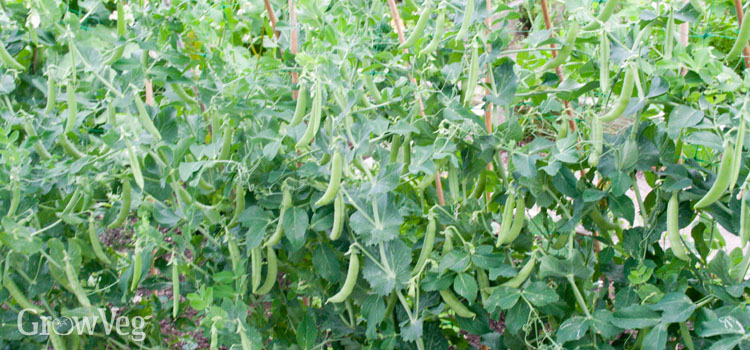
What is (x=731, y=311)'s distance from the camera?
1.20m

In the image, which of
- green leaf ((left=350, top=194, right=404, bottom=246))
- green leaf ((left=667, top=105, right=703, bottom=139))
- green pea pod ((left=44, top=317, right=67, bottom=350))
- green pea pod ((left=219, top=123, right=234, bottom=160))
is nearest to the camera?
green leaf ((left=667, top=105, right=703, bottom=139))

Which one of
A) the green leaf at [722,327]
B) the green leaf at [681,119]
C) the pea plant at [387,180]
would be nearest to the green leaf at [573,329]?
the pea plant at [387,180]

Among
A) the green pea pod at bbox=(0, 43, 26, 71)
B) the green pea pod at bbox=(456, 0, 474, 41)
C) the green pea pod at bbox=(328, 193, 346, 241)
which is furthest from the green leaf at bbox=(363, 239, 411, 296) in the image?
A: the green pea pod at bbox=(0, 43, 26, 71)

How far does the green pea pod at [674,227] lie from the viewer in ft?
4.10

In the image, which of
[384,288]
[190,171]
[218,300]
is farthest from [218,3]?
[384,288]

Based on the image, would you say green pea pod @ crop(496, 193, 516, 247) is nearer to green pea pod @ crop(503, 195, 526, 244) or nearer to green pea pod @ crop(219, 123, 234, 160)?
green pea pod @ crop(503, 195, 526, 244)

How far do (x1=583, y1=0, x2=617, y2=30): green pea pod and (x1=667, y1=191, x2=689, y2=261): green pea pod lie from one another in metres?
0.37

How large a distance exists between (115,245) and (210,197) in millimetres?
670

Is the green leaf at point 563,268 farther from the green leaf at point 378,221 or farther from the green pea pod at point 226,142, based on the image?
the green pea pod at point 226,142

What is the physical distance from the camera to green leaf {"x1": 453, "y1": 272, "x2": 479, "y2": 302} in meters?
1.34

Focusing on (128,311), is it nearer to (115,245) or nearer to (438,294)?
(115,245)

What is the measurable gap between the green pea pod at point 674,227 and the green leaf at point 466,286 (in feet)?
1.31

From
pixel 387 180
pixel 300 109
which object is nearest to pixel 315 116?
pixel 300 109

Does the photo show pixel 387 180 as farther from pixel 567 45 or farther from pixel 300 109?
pixel 567 45
